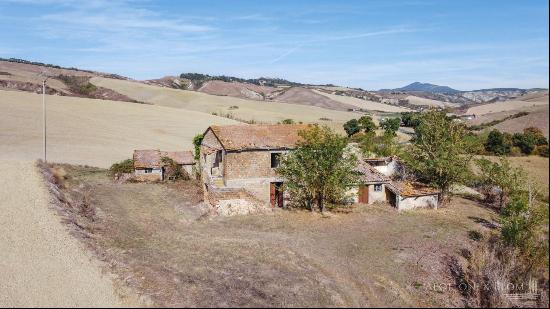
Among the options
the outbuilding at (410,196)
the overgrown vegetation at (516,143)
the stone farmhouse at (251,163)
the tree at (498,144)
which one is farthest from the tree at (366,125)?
the stone farmhouse at (251,163)

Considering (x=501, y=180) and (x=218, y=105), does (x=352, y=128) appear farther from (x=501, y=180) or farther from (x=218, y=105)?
(x=501, y=180)

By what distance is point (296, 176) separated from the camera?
30.0 metres

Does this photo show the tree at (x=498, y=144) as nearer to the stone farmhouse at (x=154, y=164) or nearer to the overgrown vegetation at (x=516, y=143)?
the overgrown vegetation at (x=516, y=143)

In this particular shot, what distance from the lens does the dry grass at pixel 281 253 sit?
1659 cm

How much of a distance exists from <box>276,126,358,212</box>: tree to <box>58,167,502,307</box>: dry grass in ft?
5.69

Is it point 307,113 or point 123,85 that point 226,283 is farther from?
point 123,85

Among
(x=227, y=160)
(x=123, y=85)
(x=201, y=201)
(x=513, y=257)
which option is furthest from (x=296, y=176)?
(x=123, y=85)

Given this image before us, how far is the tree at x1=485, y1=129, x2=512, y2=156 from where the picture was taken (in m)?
58.7

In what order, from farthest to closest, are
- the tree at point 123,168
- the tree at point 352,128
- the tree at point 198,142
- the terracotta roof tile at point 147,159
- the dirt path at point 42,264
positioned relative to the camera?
the tree at point 352,128, the tree at point 123,168, the tree at point 198,142, the terracotta roof tile at point 147,159, the dirt path at point 42,264


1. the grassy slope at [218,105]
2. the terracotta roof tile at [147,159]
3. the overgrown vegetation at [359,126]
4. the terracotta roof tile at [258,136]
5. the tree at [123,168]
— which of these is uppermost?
the grassy slope at [218,105]

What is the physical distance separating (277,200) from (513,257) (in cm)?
1567

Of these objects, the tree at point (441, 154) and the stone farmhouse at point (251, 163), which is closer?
the stone farmhouse at point (251, 163)

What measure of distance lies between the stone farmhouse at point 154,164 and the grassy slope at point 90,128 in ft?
25.9

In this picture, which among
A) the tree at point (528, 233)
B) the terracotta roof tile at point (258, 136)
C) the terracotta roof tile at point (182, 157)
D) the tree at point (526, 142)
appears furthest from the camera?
the tree at point (526, 142)
